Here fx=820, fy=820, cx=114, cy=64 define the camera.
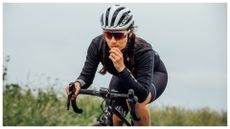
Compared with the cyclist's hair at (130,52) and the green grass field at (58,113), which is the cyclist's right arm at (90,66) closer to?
the cyclist's hair at (130,52)

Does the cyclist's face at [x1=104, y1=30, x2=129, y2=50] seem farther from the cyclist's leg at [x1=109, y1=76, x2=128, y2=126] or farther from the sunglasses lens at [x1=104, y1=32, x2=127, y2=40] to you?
the cyclist's leg at [x1=109, y1=76, x2=128, y2=126]

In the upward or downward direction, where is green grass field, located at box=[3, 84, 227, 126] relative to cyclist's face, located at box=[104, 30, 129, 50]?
downward

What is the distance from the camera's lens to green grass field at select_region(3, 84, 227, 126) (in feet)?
24.0

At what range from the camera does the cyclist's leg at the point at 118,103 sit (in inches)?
247

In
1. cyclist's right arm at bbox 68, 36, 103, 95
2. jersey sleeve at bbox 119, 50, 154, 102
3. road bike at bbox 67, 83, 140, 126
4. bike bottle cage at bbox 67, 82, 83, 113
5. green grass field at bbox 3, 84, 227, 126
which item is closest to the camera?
road bike at bbox 67, 83, 140, 126

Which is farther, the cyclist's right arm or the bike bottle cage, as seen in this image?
the cyclist's right arm

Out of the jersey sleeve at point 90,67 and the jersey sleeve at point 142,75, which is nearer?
the jersey sleeve at point 142,75

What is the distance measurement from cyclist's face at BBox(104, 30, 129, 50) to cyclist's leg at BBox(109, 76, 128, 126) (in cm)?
26

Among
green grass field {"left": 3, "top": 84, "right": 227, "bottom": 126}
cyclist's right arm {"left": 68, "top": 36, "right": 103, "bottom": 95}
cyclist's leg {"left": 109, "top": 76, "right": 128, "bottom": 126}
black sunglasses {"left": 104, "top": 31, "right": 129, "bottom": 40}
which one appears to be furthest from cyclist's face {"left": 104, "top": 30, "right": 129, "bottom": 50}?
green grass field {"left": 3, "top": 84, "right": 227, "bottom": 126}

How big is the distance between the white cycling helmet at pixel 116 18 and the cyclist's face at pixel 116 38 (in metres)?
0.06

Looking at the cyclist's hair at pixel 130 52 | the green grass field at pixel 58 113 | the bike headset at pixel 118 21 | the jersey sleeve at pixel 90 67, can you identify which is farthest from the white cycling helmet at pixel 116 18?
the green grass field at pixel 58 113

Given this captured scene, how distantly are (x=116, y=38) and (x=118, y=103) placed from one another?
0.64m

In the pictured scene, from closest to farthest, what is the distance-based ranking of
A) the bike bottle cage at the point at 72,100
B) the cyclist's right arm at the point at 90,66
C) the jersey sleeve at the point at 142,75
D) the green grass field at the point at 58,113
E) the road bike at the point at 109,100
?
the road bike at the point at 109,100, the jersey sleeve at the point at 142,75, the bike bottle cage at the point at 72,100, the cyclist's right arm at the point at 90,66, the green grass field at the point at 58,113

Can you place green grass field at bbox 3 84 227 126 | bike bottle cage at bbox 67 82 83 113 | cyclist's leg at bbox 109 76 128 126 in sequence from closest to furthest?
cyclist's leg at bbox 109 76 128 126
bike bottle cage at bbox 67 82 83 113
green grass field at bbox 3 84 227 126
